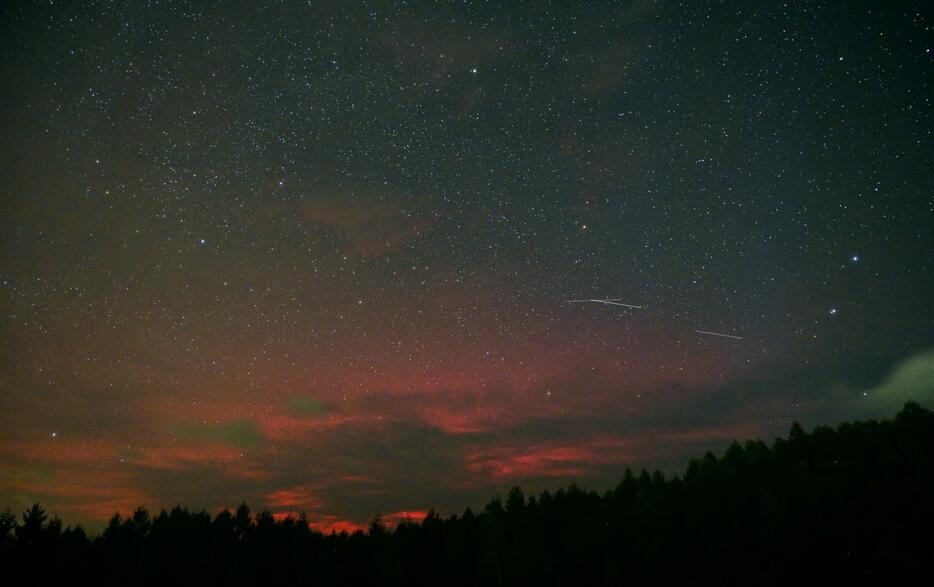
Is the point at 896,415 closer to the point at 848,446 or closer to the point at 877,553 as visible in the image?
the point at 848,446

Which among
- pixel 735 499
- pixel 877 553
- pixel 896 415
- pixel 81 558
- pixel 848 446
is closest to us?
pixel 877 553

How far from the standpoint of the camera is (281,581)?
115 feet

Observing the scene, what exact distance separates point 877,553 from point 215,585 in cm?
3547

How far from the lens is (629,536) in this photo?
29.3 meters

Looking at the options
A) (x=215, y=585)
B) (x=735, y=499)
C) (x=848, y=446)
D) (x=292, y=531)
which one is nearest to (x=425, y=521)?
(x=292, y=531)

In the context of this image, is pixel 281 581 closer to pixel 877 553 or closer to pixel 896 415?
pixel 877 553

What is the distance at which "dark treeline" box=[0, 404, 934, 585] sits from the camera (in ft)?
77.4

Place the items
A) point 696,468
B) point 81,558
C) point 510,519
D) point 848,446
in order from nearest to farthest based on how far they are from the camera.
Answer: point 848,446, point 81,558, point 696,468, point 510,519

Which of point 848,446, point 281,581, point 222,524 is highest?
point 848,446

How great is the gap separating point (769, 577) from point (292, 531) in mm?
34979

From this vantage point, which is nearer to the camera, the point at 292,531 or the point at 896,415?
the point at 896,415

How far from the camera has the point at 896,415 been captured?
33688mm

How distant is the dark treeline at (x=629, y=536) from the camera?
928 inches

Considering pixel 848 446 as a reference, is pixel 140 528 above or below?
below
